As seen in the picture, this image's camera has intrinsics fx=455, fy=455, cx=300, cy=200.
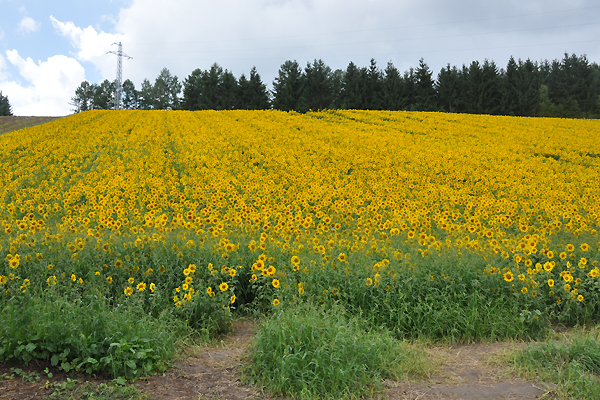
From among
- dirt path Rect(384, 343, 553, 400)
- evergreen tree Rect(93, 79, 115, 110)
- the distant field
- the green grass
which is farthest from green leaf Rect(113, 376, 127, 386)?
evergreen tree Rect(93, 79, 115, 110)

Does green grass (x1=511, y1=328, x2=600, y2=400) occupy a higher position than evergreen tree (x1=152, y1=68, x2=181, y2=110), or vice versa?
evergreen tree (x1=152, y1=68, x2=181, y2=110)

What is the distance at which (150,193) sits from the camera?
1008 cm

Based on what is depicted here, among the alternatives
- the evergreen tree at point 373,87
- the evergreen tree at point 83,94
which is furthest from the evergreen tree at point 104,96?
the evergreen tree at point 373,87

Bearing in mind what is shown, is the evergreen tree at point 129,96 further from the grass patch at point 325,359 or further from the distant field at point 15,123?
the grass patch at point 325,359

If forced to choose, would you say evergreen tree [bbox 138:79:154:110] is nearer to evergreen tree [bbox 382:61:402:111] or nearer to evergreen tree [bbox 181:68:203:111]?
evergreen tree [bbox 181:68:203:111]

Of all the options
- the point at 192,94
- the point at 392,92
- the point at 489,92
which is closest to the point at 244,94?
the point at 192,94

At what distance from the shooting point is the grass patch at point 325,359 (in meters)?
3.80

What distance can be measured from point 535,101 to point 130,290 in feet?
184

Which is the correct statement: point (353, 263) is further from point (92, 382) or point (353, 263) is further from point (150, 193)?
point (150, 193)

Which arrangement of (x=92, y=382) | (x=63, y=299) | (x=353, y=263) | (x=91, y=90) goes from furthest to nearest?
(x=91, y=90), (x=353, y=263), (x=63, y=299), (x=92, y=382)

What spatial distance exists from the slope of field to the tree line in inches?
1393

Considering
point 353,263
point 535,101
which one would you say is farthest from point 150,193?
point 535,101

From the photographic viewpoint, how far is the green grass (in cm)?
379

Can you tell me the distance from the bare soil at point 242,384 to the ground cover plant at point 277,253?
246 mm
